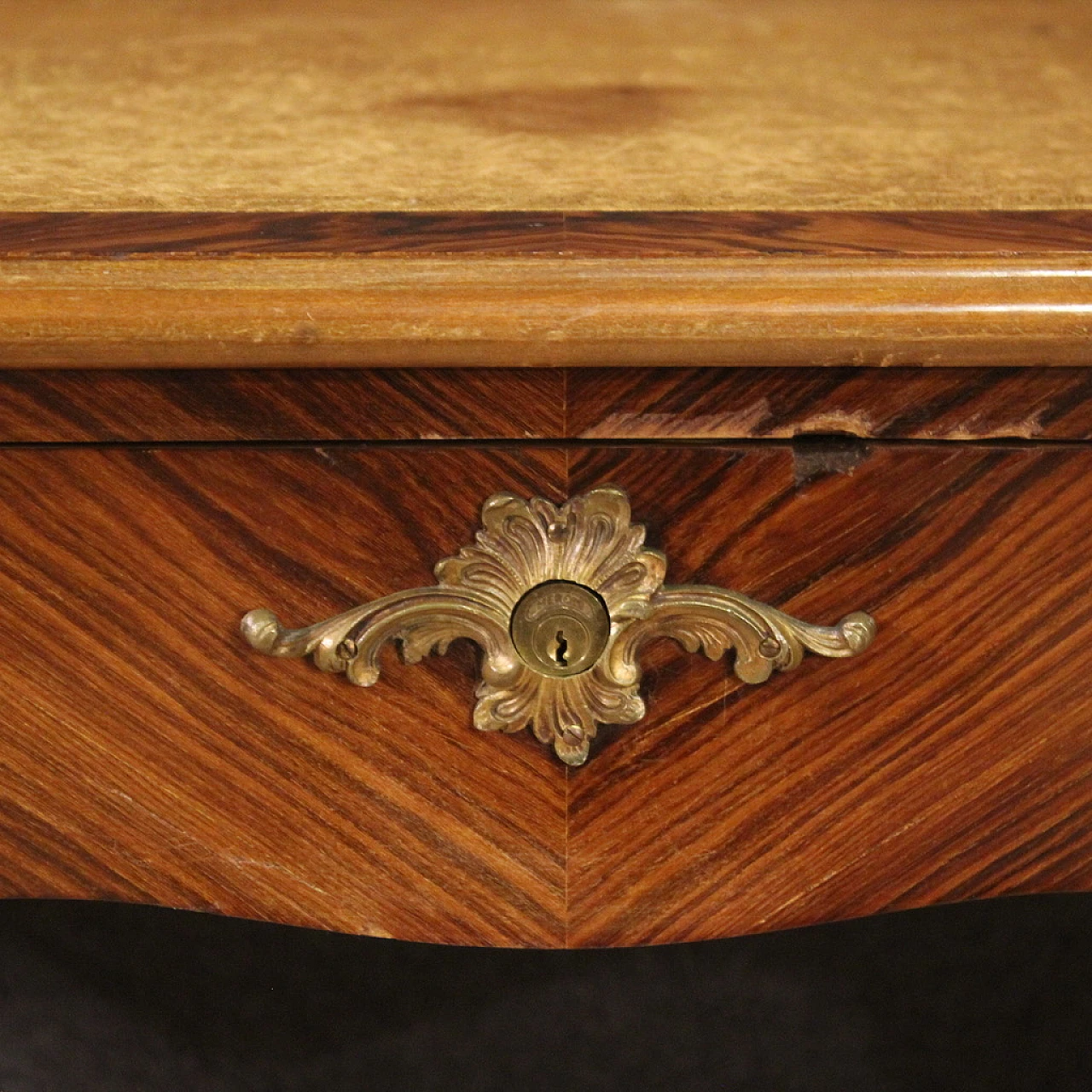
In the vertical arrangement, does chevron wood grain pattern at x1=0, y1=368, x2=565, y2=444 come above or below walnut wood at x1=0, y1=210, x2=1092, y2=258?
below

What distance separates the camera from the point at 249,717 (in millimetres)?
392

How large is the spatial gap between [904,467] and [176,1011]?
0.70 metres

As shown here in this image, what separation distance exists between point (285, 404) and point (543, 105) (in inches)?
7.9

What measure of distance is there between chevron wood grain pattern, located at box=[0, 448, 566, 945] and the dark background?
1.61 feet

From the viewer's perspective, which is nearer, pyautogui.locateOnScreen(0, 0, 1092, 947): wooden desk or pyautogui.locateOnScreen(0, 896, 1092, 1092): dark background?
pyautogui.locateOnScreen(0, 0, 1092, 947): wooden desk

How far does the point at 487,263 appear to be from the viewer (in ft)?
1.07

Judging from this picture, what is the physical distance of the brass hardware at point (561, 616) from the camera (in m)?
0.37

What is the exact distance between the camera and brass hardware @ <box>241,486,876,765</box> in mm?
371

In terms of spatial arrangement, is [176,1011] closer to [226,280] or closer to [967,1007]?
[967,1007]

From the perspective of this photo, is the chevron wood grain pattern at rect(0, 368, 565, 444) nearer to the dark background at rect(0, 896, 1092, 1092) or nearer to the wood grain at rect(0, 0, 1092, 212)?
the wood grain at rect(0, 0, 1092, 212)

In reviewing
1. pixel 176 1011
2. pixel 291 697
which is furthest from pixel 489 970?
pixel 291 697

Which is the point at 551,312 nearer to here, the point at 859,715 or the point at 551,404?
the point at 551,404

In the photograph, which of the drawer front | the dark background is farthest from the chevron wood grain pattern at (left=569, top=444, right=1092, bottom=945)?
the dark background

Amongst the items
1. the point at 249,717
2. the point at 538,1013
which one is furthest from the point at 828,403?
the point at 538,1013
